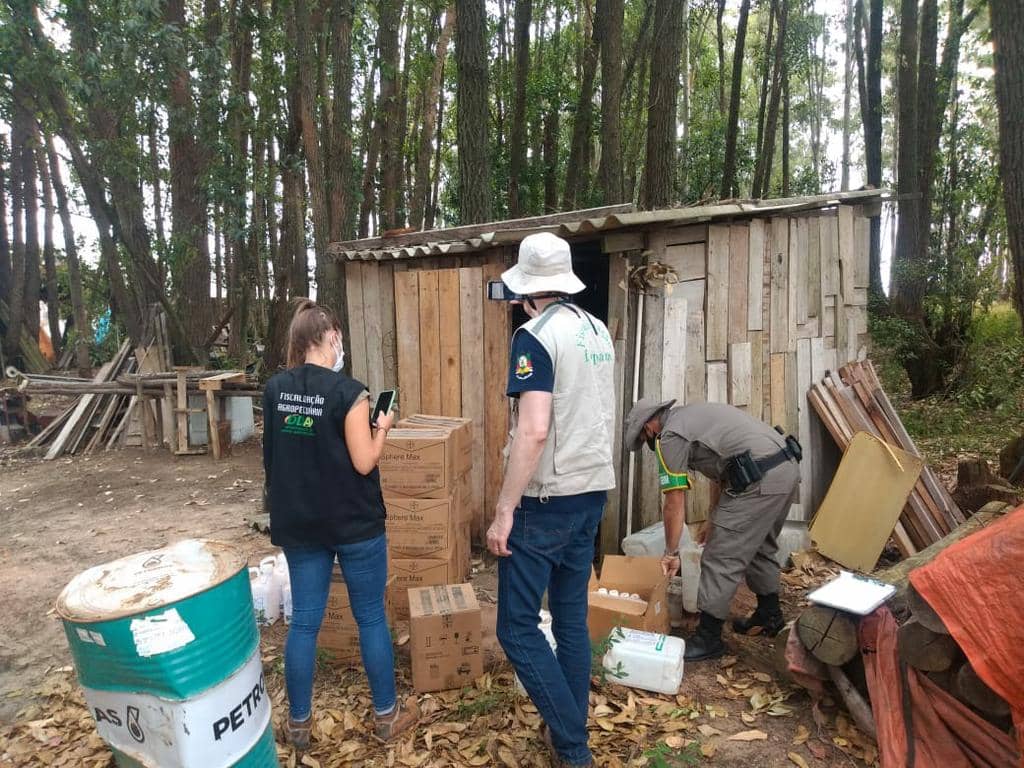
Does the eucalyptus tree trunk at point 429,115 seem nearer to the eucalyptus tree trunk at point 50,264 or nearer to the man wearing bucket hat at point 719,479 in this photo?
the eucalyptus tree trunk at point 50,264

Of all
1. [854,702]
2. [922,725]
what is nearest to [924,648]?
[922,725]

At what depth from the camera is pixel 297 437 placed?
280 centimetres

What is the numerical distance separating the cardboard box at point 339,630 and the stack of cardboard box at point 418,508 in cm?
44

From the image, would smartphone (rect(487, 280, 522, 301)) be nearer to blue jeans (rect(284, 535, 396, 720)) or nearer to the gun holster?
blue jeans (rect(284, 535, 396, 720))

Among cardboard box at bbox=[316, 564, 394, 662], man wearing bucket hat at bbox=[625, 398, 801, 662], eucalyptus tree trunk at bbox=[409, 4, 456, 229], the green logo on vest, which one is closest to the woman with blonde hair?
the green logo on vest

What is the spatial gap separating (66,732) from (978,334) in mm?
12664

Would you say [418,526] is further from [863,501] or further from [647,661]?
[863,501]

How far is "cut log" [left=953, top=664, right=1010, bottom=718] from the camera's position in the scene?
248cm

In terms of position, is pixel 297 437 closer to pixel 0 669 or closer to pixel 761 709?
pixel 761 709

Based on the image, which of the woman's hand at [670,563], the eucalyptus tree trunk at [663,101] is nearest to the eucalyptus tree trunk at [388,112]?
the eucalyptus tree trunk at [663,101]

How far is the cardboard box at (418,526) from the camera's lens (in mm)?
4191

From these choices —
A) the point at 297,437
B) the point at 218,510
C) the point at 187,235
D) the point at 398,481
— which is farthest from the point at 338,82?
the point at 297,437

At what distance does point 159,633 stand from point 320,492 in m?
0.81

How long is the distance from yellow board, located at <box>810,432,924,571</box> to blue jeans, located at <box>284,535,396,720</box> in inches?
153
